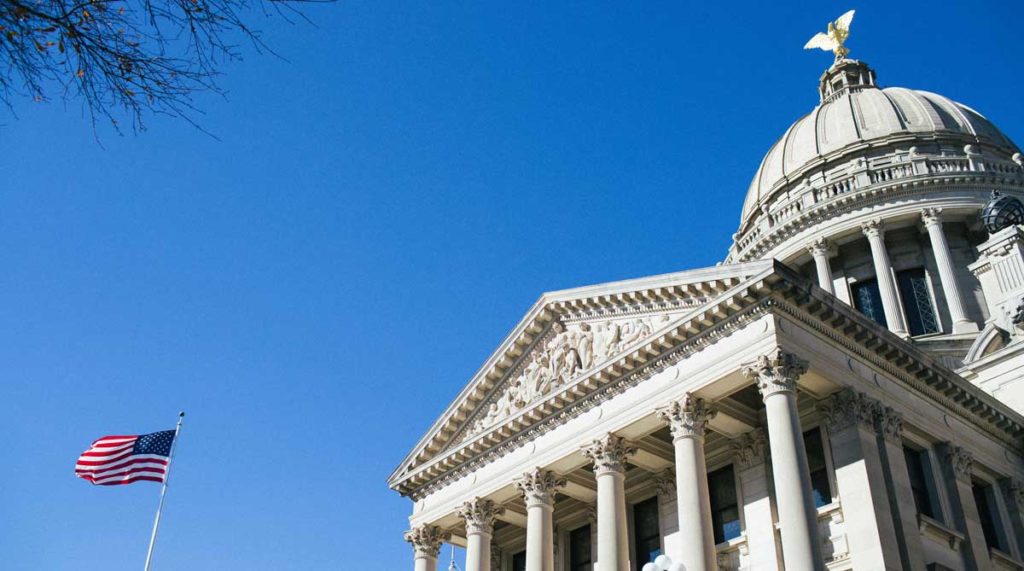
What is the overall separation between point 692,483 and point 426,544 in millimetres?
11629

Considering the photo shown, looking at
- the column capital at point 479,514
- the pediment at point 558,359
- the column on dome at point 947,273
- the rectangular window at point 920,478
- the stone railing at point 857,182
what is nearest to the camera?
the rectangular window at point 920,478

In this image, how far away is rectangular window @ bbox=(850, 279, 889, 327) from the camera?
4294 cm

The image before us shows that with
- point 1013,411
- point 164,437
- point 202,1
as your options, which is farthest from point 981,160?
point 202,1

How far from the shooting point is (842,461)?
21875 millimetres

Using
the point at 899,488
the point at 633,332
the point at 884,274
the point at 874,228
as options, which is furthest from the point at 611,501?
the point at 874,228

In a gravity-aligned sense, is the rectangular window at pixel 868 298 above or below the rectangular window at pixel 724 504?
above

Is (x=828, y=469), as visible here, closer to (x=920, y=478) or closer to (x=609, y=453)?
(x=920, y=478)

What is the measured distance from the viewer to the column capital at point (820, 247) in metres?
44.4

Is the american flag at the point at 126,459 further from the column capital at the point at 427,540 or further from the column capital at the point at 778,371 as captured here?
the column capital at the point at 778,371

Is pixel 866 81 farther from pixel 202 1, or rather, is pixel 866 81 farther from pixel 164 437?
pixel 202 1

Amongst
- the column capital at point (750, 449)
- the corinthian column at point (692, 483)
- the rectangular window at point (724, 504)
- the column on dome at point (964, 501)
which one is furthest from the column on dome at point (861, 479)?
the rectangular window at point (724, 504)

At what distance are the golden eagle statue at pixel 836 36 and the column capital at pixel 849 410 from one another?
40.8m

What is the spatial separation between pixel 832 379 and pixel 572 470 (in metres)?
7.90

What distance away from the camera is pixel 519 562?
31.6 meters
